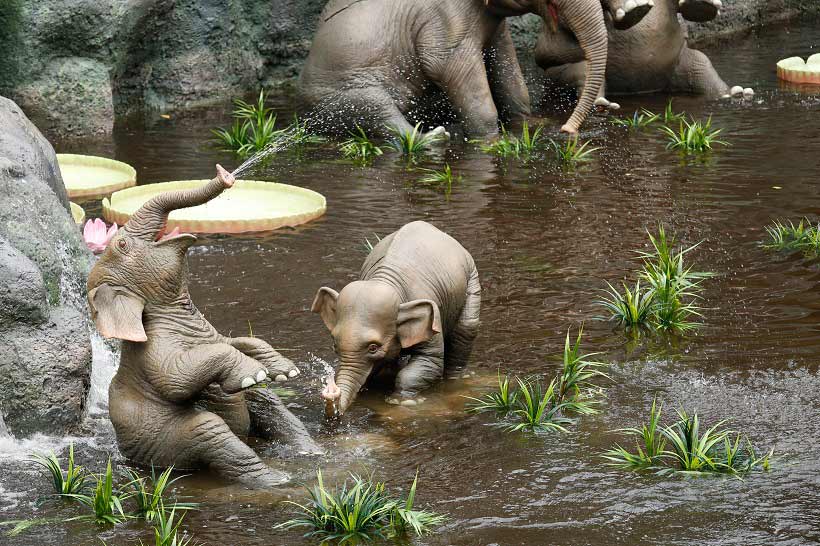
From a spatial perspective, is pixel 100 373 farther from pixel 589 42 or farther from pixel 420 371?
pixel 589 42

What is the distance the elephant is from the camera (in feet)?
48.4

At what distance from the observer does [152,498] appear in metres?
5.89

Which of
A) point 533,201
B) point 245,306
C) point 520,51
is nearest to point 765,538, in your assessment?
point 245,306

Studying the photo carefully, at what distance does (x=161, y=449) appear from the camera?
6383mm

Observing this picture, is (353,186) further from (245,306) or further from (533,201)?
(245,306)

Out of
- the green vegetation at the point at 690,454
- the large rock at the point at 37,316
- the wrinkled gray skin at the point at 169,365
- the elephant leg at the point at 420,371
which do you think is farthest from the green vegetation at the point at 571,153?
the wrinkled gray skin at the point at 169,365

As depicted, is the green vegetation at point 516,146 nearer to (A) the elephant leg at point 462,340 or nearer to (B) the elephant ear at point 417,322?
(A) the elephant leg at point 462,340

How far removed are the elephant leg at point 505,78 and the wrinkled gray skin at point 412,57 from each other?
0.17m

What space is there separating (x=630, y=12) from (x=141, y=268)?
27.4 ft

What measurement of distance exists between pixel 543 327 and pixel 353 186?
373 centimetres

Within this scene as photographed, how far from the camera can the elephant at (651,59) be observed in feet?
48.4

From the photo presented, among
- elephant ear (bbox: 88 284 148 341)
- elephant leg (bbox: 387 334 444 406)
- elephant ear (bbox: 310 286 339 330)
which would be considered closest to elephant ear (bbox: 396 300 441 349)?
elephant leg (bbox: 387 334 444 406)

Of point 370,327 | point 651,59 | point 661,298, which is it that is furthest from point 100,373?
point 651,59

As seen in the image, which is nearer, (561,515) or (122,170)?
(561,515)
